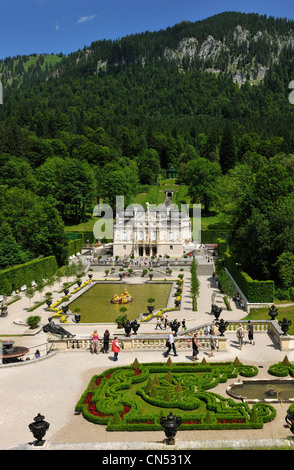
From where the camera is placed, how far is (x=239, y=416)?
1567 centimetres

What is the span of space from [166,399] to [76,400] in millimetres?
4117

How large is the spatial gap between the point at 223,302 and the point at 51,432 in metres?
30.7

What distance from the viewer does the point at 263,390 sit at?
19.0 metres

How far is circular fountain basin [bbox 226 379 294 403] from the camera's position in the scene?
17641 mm

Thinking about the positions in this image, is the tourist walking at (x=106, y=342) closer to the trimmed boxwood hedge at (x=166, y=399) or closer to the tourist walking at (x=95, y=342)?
the tourist walking at (x=95, y=342)

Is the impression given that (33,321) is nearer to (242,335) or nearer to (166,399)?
(242,335)

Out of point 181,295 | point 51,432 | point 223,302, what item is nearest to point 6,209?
point 181,295

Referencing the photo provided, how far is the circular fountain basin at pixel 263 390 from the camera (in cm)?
1764

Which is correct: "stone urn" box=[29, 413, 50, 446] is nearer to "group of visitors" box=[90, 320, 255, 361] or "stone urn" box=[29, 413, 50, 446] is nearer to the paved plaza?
the paved plaza

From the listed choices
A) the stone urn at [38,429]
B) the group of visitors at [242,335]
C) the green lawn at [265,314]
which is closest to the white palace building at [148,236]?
the green lawn at [265,314]

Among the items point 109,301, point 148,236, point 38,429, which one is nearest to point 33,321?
point 109,301

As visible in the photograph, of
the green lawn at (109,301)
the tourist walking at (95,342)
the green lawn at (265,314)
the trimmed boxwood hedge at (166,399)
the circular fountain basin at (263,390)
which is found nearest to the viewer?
the trimmed boxwood hedge at (166,399)

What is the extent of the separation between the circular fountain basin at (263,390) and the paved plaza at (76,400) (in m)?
0.53

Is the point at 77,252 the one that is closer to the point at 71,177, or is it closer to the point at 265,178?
the point at 71,177
